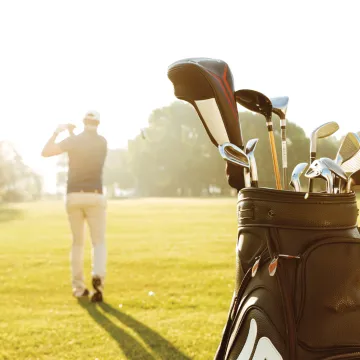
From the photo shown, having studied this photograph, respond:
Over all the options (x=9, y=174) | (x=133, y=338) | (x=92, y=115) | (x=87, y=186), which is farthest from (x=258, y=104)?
(x=9, y=174)

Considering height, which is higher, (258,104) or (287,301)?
(258,104)

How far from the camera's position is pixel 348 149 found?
232 centimetres

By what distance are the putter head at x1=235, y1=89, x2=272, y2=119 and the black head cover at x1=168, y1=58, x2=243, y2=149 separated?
14 cm

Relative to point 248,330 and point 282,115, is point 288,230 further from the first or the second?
point 282,115

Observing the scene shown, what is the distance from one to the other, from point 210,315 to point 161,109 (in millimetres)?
61859

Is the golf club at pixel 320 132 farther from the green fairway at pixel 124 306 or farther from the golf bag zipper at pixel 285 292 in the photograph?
the green fairway at pixel 124 306

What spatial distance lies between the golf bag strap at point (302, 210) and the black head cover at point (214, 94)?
0.32m

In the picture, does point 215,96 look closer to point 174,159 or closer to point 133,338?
point 133,338

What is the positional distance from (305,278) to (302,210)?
226 millimetres

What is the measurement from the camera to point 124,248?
525 inches

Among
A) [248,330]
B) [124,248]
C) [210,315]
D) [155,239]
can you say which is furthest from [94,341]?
[155,239]

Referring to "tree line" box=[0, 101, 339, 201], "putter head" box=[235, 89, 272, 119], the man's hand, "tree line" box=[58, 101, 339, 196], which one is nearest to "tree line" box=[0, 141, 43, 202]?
"tree line" box=[0, 101, 339, 201]

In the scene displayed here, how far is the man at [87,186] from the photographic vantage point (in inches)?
259

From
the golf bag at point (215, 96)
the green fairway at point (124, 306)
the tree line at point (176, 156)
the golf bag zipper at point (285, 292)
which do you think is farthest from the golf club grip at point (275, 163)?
the tree line at point (176, 156)
